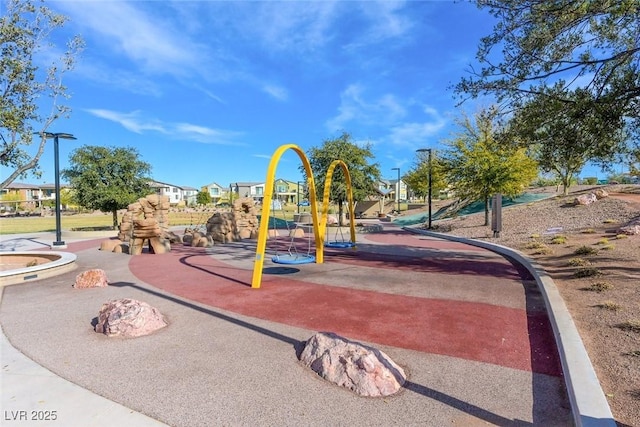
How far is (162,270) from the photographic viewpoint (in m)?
10.7

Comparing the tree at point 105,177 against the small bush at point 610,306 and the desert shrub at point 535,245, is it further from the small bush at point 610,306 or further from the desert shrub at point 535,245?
the small bush at point 610,306

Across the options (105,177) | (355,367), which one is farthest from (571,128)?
(105,177)

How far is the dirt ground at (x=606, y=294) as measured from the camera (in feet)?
11.7

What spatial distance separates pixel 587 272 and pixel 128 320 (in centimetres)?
887

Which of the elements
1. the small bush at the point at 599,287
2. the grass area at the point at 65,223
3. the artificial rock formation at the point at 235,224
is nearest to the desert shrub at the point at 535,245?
the small bush at the point at 599,287

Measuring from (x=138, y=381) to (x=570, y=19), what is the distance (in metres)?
9.95

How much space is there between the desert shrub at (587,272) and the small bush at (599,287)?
96 centimetres

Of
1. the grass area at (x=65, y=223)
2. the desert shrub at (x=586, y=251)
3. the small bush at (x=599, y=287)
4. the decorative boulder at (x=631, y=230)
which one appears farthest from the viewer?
the grass area at (x=65, y=223)

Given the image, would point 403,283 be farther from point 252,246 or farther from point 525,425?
point 252,246

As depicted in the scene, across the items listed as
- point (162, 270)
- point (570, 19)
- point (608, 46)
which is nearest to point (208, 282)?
point (162, 270)

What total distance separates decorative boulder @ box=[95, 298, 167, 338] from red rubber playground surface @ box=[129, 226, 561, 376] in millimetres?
1445

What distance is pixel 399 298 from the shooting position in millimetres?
7184

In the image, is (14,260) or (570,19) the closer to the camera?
(570,19)

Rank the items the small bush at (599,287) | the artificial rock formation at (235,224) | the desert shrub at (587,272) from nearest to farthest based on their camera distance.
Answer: the small bush at (599,287)
the desert shrub at (587,272)
the artificial rock formation at (235,224)
